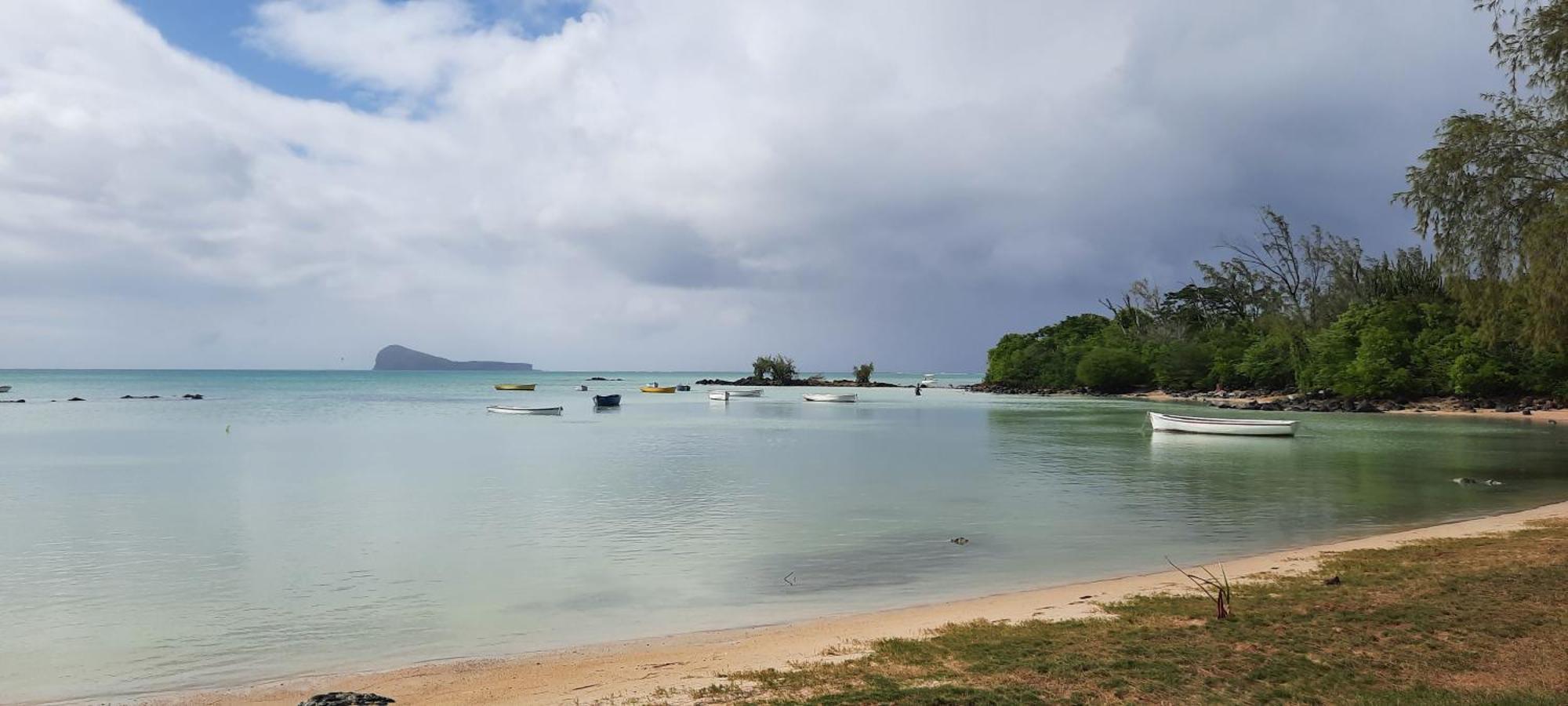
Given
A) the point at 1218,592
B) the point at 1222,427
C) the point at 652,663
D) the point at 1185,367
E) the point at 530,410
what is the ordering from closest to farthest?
1. the point at 652,663
2. the point at 1218,592
3. the point at 1222,427
4. the point at 530,410
5. the point at 1185,367

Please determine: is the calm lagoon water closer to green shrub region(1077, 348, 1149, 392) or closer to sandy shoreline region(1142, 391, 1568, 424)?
sandy shoreline region(1142, 391, 1568, 424)

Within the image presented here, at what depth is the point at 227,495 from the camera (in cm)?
2306

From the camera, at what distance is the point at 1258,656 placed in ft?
23.1

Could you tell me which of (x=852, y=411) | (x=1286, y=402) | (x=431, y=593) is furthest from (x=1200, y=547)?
(x=1286, y=402)

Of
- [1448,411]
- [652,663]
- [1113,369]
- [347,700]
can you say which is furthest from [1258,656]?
[1113,369]

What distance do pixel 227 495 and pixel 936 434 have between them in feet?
99.8

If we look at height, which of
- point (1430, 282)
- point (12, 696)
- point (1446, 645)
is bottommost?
point (12, 696)

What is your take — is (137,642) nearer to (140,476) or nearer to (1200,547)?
(1200,547)

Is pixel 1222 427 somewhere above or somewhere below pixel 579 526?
above

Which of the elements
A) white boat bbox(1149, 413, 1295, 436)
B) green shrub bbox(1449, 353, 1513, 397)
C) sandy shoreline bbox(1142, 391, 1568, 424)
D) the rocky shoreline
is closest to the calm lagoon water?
white boat bbox(1149, 413, 1295, 436)

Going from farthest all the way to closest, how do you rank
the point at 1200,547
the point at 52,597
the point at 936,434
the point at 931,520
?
the point at 936,434 → the point at 931,520 → the point at 1200,547 → the point at 52,597

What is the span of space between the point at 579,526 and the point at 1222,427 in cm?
3483

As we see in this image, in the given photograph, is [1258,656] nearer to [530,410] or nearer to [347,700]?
[347,700]

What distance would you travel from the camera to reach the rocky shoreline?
182 ft
